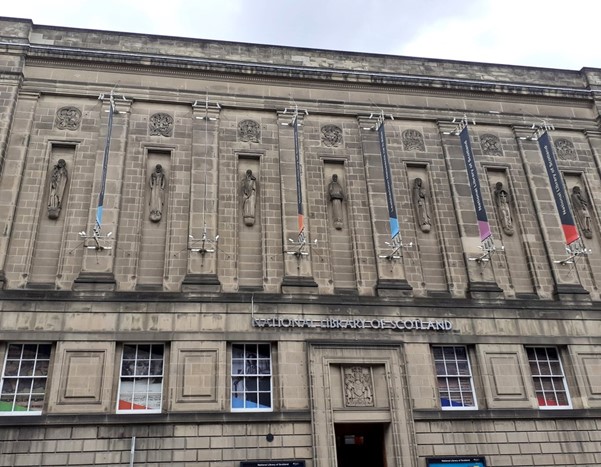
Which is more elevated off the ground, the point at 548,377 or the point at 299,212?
the point at 299,212

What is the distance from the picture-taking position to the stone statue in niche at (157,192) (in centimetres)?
1792

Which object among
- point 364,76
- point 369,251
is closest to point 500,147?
point 364,76

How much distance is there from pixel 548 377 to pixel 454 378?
3.38 metres

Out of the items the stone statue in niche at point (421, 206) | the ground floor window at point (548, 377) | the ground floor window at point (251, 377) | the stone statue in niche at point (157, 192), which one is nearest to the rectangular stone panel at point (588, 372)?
the ground floor window at point (548, 377)

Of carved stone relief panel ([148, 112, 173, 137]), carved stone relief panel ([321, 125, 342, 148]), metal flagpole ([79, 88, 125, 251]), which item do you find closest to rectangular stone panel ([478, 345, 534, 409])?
carved stone relief panel ([321, 125, 342, 148])

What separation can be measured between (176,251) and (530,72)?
17462mm

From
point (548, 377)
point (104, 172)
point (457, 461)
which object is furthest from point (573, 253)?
point (104, 172)

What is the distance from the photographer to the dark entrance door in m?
17.1

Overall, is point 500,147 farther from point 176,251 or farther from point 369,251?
point 176,251

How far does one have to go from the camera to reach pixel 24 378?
15.3 meters

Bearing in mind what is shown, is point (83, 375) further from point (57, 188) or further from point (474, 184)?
point (474, 184)

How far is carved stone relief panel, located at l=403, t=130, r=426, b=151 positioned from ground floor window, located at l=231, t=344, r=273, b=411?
9.83 meters

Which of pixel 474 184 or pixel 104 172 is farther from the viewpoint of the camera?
pixel 474 184

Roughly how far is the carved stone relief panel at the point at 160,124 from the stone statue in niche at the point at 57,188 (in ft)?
10.9
